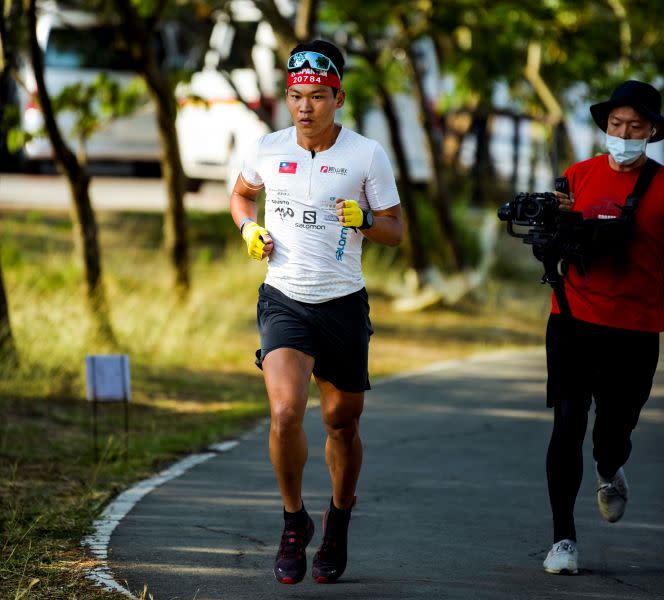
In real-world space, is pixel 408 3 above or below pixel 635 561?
above

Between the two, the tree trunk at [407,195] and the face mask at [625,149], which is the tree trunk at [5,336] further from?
the tree trunk at [407,195]

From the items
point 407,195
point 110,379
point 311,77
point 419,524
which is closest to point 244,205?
point 311,77

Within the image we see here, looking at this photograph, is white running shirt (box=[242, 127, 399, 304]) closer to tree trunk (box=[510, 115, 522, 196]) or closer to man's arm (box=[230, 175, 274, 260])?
man's arm (box=[230, 175, 274, 260])

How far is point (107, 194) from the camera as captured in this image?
72.8 ft

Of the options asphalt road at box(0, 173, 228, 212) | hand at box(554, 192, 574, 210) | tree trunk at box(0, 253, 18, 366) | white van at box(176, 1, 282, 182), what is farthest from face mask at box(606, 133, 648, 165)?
asphalt road at box(0, 173, 228, 212)

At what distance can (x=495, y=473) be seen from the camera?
→ 8.53 meters

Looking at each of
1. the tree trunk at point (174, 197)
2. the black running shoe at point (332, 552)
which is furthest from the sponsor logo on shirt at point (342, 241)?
the tree trunk at point (174, 197)

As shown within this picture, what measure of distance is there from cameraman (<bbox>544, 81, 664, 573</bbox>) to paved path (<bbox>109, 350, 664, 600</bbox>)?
0.42m

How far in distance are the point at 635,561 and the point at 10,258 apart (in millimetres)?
10768

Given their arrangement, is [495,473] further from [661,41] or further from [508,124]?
[508,124]

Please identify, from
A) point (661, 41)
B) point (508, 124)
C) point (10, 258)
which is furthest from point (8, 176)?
point (508, 124)

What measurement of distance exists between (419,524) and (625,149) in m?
2.18

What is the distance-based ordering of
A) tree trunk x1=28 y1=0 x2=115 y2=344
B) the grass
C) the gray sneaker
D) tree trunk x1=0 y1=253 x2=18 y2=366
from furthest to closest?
1. tree trunk x1=28 y1=0 x2=115 y2=344
2. tree trunk x1=0 y1=253 x2=18 y2=366
3. the grass
4. the gray sneaker

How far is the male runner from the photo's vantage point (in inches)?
225
